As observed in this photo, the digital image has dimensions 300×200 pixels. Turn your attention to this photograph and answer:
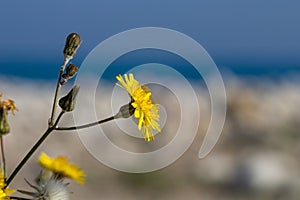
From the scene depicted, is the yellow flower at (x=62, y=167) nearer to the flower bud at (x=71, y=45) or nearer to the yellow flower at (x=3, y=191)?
the flower bud at (x=71, y=45)

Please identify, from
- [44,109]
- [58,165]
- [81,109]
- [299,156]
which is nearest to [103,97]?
[44,109]

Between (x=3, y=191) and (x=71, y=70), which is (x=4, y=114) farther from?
(x=3, y=191)

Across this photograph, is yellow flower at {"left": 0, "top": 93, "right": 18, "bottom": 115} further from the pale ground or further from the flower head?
the pale ground

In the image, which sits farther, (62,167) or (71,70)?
(62,167)

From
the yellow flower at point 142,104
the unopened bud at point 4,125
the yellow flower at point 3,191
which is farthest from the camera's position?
the yellow flower at point 142,104

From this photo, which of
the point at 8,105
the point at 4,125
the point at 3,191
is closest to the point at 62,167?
the point at 8,105

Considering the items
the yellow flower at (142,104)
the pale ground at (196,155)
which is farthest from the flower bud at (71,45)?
the pale ground at (196,155)

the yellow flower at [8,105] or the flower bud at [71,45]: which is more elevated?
the flower bud at [71,45]
